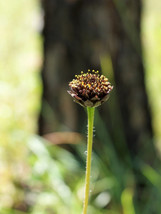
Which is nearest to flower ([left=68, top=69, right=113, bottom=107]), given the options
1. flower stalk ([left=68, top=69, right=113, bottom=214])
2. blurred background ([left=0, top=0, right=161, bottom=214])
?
flower stalk ([left=68, top=69, right=113, bottom=214])

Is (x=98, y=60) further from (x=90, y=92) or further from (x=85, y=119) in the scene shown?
(x=90, y=92)

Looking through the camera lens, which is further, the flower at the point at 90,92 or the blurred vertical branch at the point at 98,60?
the blurred vertical branch at the point at 98,60

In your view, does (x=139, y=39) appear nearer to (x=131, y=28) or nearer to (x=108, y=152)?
(x=131, y=28)

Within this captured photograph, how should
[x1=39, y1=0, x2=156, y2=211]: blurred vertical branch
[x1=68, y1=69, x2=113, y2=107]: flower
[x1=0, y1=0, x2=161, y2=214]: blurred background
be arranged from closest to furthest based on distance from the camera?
1. [x1=68, y1=69, x2=113, y2=107]: flower
2. [x1=0, y1=0, x2=161, y2=214]: blurred background
3. [x1=39, y1=0, x2=156, y2=211]: blurred vertical branch

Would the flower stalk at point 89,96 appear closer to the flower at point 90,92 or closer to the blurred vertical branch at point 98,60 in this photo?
the flower at point 90,92

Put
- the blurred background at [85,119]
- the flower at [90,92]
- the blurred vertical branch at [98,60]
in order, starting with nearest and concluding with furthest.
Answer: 1. the flower at [90,92]
2. the blurred background at [85,119]
3. the blurred vertical branch at [98,60]

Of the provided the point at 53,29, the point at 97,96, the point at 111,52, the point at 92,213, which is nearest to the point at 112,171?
the point at 92,213

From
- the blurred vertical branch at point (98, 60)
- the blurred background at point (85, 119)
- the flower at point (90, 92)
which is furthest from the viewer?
the blurred vertical branch at point (98, 60)

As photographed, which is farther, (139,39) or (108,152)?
(139,39)

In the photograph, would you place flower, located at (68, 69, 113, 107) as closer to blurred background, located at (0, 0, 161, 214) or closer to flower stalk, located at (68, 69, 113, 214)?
flower stalk, located at (68, 69, 113, 214)

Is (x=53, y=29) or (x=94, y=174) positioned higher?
(x=53, y=29)

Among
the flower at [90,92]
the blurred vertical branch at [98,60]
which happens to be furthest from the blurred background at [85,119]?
the flower at [90,92]
